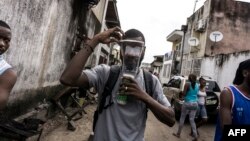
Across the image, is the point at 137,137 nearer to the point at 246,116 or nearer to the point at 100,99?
the point at 100,99

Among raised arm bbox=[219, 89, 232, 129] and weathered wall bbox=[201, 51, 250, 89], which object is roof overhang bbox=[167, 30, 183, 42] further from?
raised arm bbox=[219, 89, 232, 129]

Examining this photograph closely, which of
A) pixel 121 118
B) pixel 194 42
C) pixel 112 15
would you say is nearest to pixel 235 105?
pixel 121 118

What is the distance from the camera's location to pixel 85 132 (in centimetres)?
820

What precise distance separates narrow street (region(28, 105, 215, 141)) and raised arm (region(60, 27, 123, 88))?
4198 millimetres

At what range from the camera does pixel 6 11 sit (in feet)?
15.2

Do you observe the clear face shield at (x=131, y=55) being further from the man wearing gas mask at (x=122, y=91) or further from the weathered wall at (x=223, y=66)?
the weathered wall at (x=223, y=66)

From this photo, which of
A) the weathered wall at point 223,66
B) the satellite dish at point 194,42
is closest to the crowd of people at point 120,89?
the weathered wall at point 223,66

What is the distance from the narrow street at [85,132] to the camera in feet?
24.2

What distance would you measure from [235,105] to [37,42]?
4.65 m

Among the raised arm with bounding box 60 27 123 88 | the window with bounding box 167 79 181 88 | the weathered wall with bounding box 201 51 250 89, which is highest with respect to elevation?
the raised arm with bounding box 60 27 123 88

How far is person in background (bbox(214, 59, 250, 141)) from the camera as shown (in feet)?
9.13

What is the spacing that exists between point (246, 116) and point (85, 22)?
9.45 metres

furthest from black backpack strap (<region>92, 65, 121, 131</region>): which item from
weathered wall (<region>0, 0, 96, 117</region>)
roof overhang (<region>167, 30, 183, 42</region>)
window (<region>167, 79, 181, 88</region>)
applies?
roof overhang (<region>167, 30, 183, 42</region>)

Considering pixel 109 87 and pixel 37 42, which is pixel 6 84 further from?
pixel 37 42
